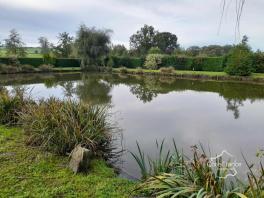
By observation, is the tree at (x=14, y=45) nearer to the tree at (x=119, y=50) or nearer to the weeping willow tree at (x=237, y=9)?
the tree at (x=119, y=50)

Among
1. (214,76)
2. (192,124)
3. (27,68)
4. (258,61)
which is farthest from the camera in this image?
(27,68)

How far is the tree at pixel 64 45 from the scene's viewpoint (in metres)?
37.6

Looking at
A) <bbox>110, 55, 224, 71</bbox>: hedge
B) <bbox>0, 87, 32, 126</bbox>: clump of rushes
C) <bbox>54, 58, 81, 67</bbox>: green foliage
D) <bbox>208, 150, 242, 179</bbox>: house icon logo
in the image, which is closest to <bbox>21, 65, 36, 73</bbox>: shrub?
<bbox>54, 58, 81, 67</bbox>: green foliage

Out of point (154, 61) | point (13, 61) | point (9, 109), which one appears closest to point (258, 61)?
point (154, 61)

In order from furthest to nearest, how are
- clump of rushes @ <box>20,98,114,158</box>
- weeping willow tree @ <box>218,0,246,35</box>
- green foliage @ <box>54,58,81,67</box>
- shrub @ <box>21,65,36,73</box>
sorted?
green foliage @ <box>54,58,81,67</box> → shrub @ <box>21,65,36,73</box> → clump of rushes @ <box>20,98,114,158</box> → weeping willow tree @ <box>218,0,246,35</box>

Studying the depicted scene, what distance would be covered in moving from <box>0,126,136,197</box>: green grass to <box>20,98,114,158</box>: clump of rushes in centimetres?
22

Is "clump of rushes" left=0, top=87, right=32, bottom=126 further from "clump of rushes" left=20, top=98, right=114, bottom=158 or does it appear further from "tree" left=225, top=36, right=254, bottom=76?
"tree" left=225, top=36, right=254, bottom=76

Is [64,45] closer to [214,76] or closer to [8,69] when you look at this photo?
[8,69]

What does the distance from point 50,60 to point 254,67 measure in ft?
70.6

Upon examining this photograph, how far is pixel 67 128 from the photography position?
445 cm

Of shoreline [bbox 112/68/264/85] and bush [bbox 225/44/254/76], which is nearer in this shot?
shoreline [bbox 112/68/264/85]

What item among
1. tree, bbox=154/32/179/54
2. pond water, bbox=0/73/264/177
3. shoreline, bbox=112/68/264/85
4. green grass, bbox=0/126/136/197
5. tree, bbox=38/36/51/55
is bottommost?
pond water, bbox=0/73/264/177

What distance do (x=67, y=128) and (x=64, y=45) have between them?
118 ft

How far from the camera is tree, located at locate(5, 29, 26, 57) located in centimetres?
3057
